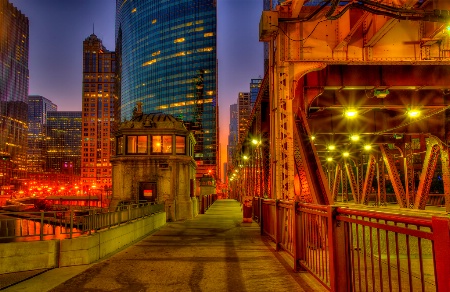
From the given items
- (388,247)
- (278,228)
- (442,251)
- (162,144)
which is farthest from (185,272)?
(162,144)

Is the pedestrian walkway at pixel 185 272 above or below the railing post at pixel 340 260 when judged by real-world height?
below

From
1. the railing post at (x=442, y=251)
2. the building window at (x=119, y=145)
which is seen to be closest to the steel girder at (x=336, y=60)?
the railing post at (x=442, y=251)

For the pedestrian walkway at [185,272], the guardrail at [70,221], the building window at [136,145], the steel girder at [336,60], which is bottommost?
the pedestrian walkway at [185,272]

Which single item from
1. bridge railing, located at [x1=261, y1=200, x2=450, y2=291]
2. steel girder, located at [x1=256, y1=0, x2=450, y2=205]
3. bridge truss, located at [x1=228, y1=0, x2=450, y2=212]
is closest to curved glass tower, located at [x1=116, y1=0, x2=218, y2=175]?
steel girder, located at [x1=256, y1=0, x2=450, y2=205]

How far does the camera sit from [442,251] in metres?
3.04

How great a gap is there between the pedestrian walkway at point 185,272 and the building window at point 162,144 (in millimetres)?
12427

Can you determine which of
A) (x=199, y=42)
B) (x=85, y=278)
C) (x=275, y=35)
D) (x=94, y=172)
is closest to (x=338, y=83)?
(x=275, y=35)

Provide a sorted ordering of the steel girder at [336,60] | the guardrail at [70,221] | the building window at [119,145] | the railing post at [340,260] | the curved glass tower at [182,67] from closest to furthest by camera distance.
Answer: the railing post at [340,260] < the guardrail at [70,221] < the steel girder at [336,60] < the building window at [119,145] < the curved glass tower at [182,67]

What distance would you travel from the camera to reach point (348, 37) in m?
13.6

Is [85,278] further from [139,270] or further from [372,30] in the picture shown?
[372,30]

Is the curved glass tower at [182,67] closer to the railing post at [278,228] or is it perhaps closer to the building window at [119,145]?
the building window at [119,145]

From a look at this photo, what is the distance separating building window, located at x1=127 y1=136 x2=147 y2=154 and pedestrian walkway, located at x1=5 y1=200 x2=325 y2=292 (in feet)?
41.5

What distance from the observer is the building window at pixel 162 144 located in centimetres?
2450

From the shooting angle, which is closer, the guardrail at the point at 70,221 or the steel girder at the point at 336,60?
the guardrail at the point at 70,221
